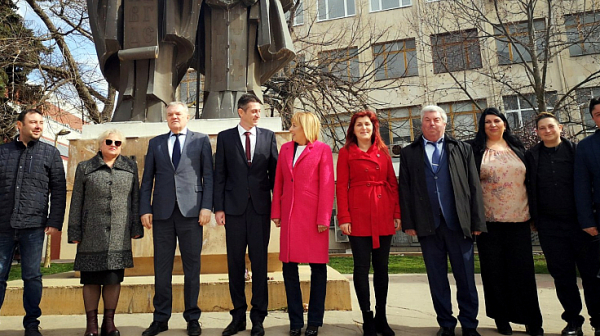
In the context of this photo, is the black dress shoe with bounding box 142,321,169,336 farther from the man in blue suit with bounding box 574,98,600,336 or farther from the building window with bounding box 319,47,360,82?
the building window with bounding box 319,47,360,82

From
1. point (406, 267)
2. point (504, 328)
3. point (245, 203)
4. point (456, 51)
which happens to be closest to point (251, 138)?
point (245, 203)

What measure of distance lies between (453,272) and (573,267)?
0.92 m

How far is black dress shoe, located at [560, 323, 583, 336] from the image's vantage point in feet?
10.2

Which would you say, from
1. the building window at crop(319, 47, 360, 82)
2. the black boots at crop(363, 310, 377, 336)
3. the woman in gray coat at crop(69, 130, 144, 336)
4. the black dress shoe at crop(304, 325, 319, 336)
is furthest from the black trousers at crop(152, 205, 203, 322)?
the building window at crop(319, 47, 360, 82)

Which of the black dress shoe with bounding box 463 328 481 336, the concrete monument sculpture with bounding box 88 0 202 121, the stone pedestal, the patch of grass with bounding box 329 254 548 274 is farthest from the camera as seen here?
the patch of grass with bounding box 329 254 548 274

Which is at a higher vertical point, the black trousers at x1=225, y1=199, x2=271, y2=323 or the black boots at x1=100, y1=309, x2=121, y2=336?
the black trousers at x1=225, y1=199, x2=271, y2=323

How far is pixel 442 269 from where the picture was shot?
322cm

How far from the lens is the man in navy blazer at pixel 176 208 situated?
127 inches

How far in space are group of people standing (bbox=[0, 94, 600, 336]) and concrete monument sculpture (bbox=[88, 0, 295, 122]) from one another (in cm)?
134

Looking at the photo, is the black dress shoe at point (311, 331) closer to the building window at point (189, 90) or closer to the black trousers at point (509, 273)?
the black trousers at point (509, 273)

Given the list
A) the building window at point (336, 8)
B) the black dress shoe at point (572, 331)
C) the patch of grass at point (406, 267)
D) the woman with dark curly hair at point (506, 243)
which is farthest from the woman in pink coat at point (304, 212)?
the building window at point (336, 8)

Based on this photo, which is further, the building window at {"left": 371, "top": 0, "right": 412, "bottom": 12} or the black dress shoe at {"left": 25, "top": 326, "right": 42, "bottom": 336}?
the building window at {"left": 371, "top": 0, "right": 412, "bottom": 12}

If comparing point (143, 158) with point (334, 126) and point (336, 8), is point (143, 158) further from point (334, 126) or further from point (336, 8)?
point (336, 8)

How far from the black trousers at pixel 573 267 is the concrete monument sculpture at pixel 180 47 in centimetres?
326
